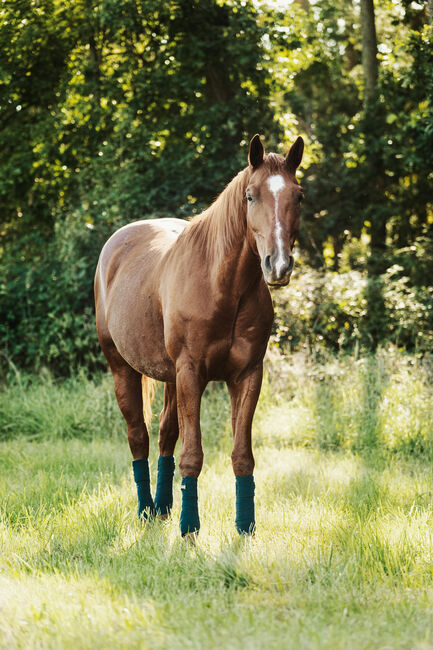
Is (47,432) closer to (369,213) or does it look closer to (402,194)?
(369,213)

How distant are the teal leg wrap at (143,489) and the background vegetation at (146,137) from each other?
5.08m

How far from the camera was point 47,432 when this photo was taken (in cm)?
820

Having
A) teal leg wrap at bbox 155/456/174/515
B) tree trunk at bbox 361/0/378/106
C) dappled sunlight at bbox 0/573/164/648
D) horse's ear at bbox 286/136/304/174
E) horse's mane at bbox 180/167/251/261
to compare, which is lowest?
teal leg wrap at bbox 155/456/174/515

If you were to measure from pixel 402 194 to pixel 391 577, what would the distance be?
1253 centimetres

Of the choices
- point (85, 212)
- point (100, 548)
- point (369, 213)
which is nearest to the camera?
point (100, 548)

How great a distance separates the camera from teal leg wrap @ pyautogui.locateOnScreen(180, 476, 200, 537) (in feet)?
13.9

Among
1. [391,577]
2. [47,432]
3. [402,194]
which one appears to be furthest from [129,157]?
[391,577]

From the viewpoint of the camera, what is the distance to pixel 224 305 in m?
4.08

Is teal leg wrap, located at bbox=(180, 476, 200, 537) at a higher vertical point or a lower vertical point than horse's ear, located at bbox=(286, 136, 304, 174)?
lower

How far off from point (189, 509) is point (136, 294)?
62.6 inches

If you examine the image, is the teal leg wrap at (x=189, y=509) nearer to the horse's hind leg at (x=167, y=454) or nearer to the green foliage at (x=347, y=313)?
the horse's hind leg at (x=167, y=454)

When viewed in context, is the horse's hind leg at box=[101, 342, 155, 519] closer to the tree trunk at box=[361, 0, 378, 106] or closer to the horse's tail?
the horse's tail

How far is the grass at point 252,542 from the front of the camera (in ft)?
9.89

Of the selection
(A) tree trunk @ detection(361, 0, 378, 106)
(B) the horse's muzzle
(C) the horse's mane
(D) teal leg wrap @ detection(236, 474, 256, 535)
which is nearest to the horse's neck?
(C) the horse's mane
